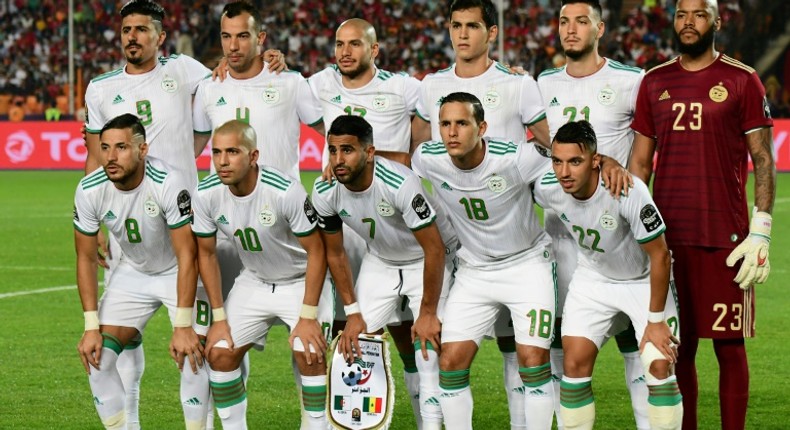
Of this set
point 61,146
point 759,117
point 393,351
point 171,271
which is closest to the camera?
point 759,117

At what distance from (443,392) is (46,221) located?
11571mm

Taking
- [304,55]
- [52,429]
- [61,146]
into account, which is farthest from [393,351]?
[304,55]

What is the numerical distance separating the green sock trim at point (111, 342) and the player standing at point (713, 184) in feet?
9.27

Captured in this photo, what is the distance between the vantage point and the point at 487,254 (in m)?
6.29

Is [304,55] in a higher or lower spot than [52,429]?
higher

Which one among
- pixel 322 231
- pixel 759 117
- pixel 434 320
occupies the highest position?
pixel 759 117

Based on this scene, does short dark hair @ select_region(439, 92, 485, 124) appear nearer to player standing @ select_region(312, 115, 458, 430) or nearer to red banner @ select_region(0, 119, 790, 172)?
player standing @ select_region(312, 115, 458, 430)

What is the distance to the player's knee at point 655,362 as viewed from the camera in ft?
18.9

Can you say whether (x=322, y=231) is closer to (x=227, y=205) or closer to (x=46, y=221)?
(x=227, y=205)

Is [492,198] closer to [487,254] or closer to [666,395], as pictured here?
[487,254]

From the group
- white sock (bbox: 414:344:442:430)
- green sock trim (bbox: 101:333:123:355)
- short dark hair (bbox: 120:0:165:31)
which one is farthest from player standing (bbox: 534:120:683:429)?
short dark hair (bbox: 120:0:165:31)

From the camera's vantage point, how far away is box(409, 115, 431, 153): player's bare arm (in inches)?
271

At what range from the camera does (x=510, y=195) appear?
6.16 metres

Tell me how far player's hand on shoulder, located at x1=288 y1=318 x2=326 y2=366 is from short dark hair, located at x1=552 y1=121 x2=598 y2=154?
4.90 feet
